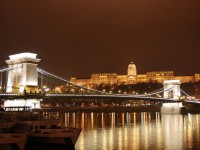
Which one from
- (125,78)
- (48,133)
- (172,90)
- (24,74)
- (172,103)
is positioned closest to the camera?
(48,133)

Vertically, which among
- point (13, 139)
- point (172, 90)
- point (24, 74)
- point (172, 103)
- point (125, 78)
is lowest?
point (13, 139)

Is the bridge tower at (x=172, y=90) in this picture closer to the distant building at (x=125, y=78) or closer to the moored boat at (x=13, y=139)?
the moored boat at (x=13, y=139)

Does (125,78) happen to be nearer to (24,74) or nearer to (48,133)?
(24,74)

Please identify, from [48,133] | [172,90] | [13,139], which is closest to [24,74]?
[48,133]

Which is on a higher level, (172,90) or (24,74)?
(24,74)

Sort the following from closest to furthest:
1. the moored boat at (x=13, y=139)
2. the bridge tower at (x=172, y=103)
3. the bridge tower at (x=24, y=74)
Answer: the moored boat at (x=13, y=139) < the bridge tower at (x=24, y=74) < the bridge tower at (x=172, y=103)

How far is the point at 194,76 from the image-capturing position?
540 feet

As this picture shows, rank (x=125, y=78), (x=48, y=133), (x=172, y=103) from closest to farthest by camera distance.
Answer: (x=48, y=133) < (x=172, y=103) < (x=125, y=78)

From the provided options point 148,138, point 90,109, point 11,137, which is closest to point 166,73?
point 90,109

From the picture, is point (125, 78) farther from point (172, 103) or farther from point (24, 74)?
point (24, 74)

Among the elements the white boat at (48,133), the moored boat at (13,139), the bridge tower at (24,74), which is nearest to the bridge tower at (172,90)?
the bridge tower at (24,74)

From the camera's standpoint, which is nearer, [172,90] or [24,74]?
[24,74]

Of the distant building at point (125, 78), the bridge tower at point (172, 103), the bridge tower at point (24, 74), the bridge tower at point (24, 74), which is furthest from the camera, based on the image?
the distant building at point (125, 78)

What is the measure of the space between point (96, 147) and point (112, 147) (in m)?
0.92
